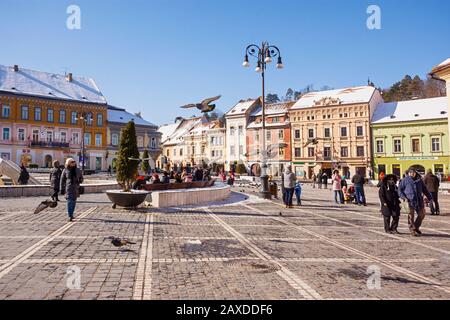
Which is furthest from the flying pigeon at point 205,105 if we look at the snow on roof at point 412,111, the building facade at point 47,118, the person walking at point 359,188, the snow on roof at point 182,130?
the snow on roof at point 182,130

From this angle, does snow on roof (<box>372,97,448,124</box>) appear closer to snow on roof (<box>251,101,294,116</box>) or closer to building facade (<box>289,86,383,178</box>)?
building facade (<box>289,86,383,178</box>)

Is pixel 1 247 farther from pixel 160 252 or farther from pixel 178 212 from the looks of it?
pixel 178 212

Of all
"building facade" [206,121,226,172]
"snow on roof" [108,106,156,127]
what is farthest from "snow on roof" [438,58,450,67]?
"snow on roof" [108,106,156,127]

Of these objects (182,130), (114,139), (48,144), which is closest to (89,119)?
(114,139)

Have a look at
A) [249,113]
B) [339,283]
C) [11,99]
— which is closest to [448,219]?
[339,283]

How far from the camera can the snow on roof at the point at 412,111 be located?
137 ft

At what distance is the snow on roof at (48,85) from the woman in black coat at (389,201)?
5227 cm

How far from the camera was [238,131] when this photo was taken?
58.1 metres

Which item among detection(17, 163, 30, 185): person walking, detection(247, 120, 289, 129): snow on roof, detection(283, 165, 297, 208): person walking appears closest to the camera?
detection(283, 165, 297, 208): person walking

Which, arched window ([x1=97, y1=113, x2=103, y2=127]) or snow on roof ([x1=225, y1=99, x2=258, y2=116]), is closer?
arched window ([x1=97, y1=113, x2=103, y2=127])

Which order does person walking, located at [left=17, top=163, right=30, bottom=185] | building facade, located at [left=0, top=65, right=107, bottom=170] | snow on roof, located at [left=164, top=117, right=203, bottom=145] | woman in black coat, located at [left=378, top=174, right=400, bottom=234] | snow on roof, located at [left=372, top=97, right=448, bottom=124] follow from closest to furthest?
woman in black coat, located at [left=378, top=174, right=400, bottom=234], person walking, located at [left=17, top=163, right=30, bottom=185], snow on roof, located at [left=372, top=97, right=448, bottom=124], building facade, located at [left=0, top=65, right=107, bottom=170], snow on roof, located at [left=164, top=117, right=203, bottom=145]

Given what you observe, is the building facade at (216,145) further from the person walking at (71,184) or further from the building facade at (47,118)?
the person walking at (71,184)

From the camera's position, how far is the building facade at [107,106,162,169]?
56.7 meters

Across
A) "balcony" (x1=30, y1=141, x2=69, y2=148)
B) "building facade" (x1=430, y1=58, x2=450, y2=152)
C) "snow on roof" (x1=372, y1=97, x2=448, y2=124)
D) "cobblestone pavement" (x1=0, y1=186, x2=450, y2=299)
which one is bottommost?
"cobblestone pavement" (x1=0, y1=186, x2=450, y2=299)
